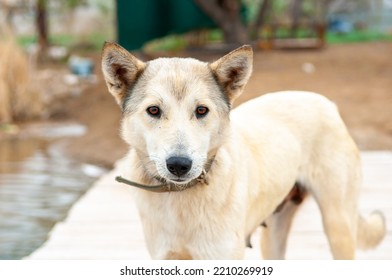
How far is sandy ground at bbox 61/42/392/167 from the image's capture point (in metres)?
8.59

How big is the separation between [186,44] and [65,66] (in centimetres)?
247

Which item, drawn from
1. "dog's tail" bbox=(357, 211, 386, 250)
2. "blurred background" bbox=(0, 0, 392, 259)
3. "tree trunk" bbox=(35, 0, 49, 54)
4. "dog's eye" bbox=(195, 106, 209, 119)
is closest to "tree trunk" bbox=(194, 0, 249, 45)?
"blurred background" bbox=(0, 0, 392, 259)

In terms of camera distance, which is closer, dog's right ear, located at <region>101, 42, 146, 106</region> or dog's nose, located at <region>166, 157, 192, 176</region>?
dog's nose, located at <region>166, 157, 192, 176</region>

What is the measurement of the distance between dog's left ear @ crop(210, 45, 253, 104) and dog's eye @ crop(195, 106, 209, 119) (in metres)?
0.16

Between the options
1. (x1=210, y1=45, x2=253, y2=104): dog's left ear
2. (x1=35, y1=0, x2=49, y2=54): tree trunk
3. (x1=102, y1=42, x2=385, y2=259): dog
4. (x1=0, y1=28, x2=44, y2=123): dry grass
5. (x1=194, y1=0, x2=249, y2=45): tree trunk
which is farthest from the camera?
(x1=35, y1=0, x2=49, y2=54): tree trunk

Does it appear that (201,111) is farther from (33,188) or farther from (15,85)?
(15,85)

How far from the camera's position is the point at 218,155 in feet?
9.25

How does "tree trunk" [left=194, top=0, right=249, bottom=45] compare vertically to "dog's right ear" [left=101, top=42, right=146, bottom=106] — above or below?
below

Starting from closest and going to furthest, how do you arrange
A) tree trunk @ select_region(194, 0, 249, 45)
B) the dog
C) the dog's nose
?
the dog's nose → the dog → tree trunk @ select_region(194, 0, 249, 45)

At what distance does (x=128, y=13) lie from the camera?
40.6 ft

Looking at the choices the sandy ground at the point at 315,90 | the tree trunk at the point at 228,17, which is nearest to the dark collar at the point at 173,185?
the sandy ground at the point at 315,90

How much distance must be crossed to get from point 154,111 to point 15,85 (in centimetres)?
793

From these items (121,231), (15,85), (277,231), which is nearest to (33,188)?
(121,231)

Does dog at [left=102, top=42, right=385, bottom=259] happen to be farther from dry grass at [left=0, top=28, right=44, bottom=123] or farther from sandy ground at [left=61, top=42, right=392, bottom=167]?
dry grass at [left=0, top=28, right=44, bottom=123]
